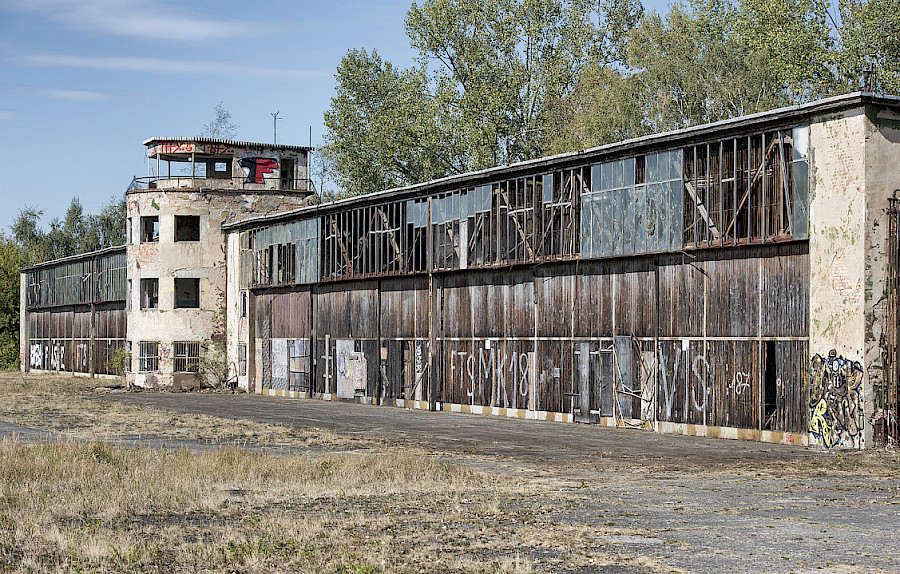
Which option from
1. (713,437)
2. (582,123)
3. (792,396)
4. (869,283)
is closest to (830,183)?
(869,283)

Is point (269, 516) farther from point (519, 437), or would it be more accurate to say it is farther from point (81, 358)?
point (81, 358)

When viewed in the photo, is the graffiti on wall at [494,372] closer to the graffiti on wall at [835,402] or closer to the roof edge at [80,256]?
the graffiti on wall at [835,402]

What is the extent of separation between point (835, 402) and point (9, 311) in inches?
3247

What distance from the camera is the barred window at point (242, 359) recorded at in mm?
54188

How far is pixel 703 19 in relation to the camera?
5581 cm

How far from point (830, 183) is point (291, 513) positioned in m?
15.3

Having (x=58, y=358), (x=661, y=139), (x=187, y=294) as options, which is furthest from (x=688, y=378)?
(x=58, y=358)

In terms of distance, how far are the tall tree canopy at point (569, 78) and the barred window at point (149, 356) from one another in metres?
16.7

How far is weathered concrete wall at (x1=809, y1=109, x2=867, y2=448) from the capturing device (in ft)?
75.1

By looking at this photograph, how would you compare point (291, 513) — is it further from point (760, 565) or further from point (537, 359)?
point (537, 359)

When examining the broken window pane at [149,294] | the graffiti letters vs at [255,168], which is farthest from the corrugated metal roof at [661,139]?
the broken window pane at [149,294]

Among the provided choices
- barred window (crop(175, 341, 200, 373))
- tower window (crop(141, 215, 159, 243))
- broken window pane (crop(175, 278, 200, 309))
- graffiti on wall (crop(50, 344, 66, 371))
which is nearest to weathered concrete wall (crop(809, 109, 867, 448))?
barred window (crop(175, 341, 200, 373))

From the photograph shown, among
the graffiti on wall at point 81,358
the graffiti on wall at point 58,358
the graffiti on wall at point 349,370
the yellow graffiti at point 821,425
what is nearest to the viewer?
the yellow graffiti at point 821,425

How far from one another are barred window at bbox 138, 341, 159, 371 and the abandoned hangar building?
7.26ft
